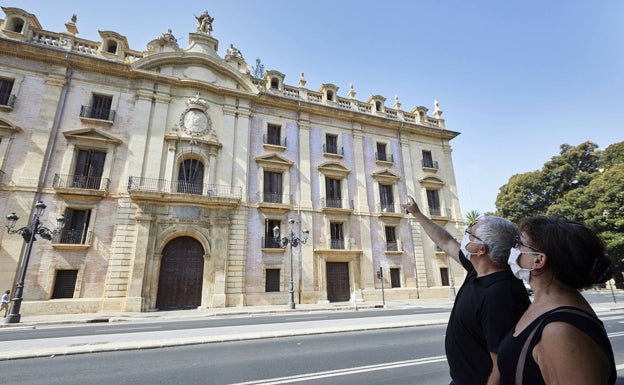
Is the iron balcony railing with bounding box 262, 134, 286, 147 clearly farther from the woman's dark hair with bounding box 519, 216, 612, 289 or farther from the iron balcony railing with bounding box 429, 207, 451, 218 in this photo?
the woman's dark hair with bounding box 519, 216, 612, 289

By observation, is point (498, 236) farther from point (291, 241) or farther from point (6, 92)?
point (6, 92)

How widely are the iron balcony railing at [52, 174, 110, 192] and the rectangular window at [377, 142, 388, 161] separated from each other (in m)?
18.7

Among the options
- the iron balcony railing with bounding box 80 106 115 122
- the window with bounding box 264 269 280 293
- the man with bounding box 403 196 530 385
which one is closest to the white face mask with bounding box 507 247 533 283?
the man with bounding box 403 196 530 385

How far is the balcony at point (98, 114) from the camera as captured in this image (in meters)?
16.8

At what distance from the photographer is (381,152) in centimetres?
2412

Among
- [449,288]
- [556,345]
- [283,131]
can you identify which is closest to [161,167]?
[283,131]

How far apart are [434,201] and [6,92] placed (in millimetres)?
29009

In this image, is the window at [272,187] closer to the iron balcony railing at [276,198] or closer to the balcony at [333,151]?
the iron balcony railing at [276,198]

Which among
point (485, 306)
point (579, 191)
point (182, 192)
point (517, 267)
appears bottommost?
point (485, 306)

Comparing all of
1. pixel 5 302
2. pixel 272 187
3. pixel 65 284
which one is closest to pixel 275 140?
pixel 272 187

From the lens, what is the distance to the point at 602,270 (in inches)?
56.9

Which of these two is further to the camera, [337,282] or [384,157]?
[384,157]

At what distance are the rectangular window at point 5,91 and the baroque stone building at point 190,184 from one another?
59 mm

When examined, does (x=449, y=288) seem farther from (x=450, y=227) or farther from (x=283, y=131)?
(x=283, y=131)
